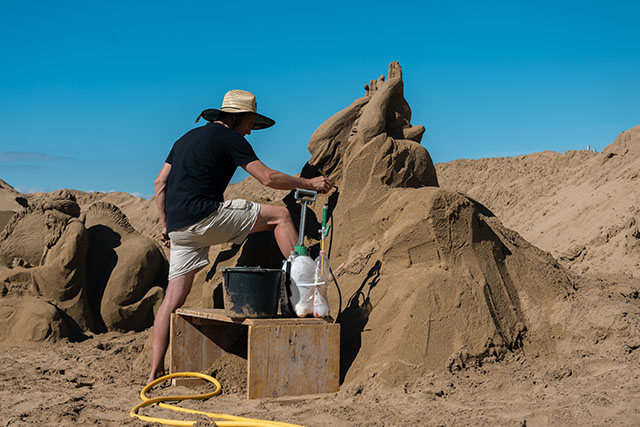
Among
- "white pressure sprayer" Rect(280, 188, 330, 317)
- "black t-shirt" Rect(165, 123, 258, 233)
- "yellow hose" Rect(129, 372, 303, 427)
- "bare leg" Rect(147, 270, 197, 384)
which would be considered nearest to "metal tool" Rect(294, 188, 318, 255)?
"white pressure sprayer" Rect(280, 188, 330, 317)

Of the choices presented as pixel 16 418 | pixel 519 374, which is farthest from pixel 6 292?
pixel 519 374

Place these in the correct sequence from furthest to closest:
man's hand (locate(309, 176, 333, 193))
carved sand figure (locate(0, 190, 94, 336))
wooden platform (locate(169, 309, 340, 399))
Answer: carved sand figure (locate(0, 190, 94, 336))
man's hand (locate(309, 176, 333, 193))
wooden platform (locate(169, 309, 340, 399))

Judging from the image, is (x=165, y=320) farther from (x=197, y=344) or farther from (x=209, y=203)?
(x=209, y=203)

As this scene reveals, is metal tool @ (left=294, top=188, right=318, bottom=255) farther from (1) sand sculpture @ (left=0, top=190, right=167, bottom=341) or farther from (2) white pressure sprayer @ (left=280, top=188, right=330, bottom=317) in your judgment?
(1) sand sculpture @ (left=0, top=190, right=167, bottom=341)

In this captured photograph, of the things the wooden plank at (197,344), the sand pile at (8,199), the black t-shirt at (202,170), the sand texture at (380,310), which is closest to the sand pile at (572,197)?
the sand texture at (380,310)

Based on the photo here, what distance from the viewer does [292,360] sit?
3.70 metres

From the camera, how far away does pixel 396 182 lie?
510 cm

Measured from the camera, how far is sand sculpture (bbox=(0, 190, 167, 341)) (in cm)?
609

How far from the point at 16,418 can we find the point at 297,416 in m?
1.52

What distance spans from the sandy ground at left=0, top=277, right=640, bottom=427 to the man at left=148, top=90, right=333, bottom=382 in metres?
0.64

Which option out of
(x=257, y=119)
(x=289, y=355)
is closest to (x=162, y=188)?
(x=257, y=119)

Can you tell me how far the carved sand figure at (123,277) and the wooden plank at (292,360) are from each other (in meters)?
3.33

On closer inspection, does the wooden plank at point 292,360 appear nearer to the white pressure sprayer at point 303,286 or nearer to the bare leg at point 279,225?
the white pressure sprayer at point 303,286

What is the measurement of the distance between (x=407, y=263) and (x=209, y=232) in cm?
133
